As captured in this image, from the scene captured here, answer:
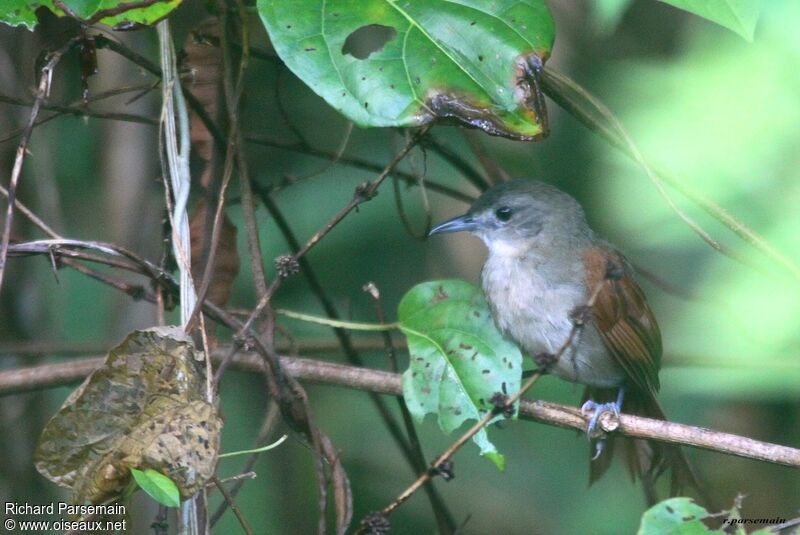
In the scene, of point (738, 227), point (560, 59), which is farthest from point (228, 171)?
point (560, 59)

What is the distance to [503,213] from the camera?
3.67 metres

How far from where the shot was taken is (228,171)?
2699mm

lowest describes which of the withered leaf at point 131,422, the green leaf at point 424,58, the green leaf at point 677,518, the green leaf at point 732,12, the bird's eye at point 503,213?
the green leaf at point 677,518

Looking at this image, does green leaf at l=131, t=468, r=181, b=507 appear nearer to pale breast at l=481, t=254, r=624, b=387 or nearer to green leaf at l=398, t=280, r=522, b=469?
green leaf at l=398, t=280, r=522, b=469

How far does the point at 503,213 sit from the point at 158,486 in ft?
6.51

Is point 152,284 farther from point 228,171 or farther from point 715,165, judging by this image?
point 715,165

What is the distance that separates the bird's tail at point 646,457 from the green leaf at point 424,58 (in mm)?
1342

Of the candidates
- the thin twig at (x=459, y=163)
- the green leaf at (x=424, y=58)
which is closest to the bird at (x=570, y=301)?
the thin twig at (x=459, y=163)

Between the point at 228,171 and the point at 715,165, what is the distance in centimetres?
135

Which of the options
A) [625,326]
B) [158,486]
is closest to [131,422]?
[158,486]

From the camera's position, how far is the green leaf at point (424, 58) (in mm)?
2402

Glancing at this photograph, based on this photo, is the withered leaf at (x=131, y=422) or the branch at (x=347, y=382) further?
the branch at (x=347, y=382)

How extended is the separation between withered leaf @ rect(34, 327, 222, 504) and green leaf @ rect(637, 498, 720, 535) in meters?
1.01

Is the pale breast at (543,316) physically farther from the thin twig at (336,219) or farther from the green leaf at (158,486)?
the green leaf at (158,486)
